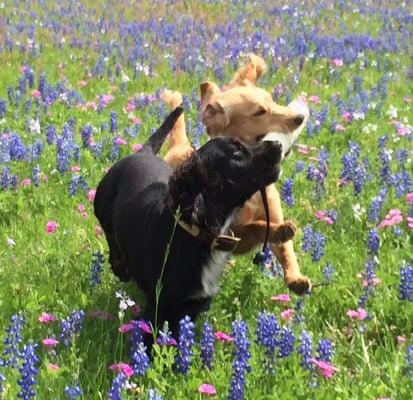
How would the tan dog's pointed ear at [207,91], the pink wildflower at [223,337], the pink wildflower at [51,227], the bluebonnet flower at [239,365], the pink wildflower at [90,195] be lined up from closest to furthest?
the bluebonnet flower at [239,365] < the pink wildflower at [223,337] < the tan dog's pointed ear at [207,91] < the pink wildflower at [51,227] < the pink wildflower at [90,195]

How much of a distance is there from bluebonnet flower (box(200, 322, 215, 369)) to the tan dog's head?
47.6 inches

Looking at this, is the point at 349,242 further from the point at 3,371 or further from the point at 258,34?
the point at 258,34

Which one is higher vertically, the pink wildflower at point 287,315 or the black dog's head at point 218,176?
the black dog's head at point 218,176

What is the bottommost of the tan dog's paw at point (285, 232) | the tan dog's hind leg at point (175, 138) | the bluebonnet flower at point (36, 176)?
the bluebonnet flower at point (36, 176)

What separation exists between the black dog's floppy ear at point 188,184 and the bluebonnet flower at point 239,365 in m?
0.57

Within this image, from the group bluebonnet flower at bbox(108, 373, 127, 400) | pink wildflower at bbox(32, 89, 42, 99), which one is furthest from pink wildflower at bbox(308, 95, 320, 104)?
bluebonnet flower at bbox(108, 373, 127, 400)

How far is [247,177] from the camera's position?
3.46 meters

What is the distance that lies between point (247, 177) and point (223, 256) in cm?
44

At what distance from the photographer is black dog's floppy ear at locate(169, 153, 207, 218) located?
3.39 m

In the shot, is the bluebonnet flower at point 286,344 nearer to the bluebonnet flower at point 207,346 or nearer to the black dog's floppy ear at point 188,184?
the bluebonnet flower at point 207,346

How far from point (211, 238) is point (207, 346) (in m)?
0.47

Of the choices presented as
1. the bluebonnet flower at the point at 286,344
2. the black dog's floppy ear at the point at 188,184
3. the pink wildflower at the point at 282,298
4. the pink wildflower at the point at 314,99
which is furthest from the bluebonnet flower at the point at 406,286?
the pink wildflower at the point at 314,99

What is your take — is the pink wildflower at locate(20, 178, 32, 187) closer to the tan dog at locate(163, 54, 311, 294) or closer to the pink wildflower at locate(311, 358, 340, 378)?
the tan dog at locate(163, 54, 311, 294)

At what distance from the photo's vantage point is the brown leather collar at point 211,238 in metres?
3.48
